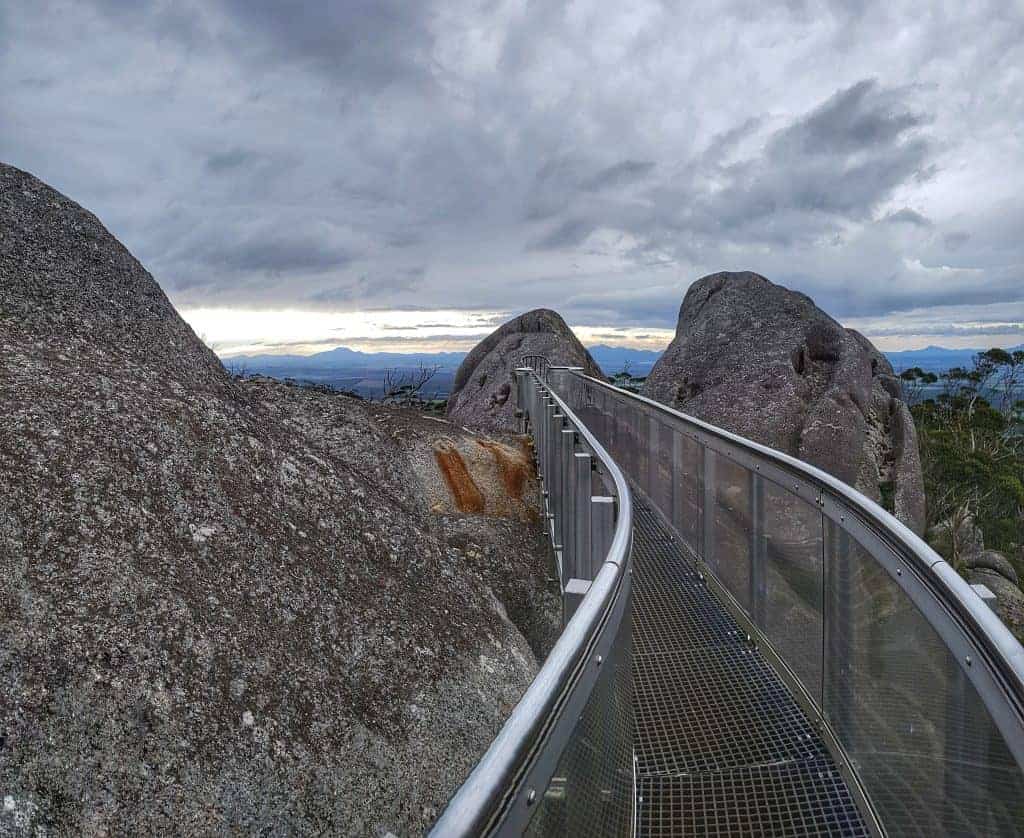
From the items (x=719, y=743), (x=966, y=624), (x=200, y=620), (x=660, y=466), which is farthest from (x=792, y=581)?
(x=660, y=466)

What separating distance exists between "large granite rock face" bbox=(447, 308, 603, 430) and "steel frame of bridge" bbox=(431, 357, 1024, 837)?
38.1 ft

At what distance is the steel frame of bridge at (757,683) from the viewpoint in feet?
5.50

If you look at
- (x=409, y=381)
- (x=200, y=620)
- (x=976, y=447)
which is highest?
(x=409, y=381)

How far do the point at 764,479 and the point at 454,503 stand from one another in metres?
5.70

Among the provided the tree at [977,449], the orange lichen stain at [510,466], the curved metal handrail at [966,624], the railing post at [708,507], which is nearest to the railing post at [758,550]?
the railing post at [708,507]

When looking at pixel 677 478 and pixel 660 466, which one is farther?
pixel 660 466

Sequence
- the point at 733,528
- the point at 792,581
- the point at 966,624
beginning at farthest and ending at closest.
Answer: the point at 733,528 < the point at 792,581 < the point at 966,624

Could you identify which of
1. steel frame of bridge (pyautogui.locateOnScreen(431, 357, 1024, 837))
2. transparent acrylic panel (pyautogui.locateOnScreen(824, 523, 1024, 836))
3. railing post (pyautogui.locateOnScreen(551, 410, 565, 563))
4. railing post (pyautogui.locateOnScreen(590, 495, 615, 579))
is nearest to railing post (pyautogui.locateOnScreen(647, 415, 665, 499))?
railing post (pyautogui.locateOnScreen(551, 410, 565, 563))

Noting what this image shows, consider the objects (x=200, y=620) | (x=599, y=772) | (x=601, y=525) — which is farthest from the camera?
(x=200, y=620)

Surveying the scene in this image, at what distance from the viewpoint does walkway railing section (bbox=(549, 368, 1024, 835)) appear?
1.98 metres

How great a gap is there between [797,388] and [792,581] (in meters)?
12.2

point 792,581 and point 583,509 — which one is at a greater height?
point 583,509

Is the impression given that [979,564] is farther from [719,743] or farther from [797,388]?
[719,743]

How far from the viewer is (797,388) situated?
50.5ft
